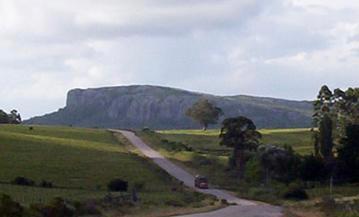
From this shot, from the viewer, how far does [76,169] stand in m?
90.9

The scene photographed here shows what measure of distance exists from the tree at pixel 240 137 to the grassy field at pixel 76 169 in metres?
9.44

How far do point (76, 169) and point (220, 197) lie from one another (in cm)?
2195

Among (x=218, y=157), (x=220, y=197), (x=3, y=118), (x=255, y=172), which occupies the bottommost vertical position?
(x=220, y=197)

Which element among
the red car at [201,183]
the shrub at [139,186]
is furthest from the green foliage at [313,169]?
the shrub at [139,186]

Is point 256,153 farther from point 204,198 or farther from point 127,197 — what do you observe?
point 127,197

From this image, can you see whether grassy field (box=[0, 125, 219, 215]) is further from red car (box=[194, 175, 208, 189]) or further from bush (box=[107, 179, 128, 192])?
red car (box=[194, 175, 208, 189])

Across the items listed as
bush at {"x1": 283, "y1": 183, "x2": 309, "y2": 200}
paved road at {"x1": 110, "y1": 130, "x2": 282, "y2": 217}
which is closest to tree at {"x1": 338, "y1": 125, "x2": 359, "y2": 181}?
paved road at {"x1": 110, "y1": 130, "x2": 282, "y2": 217}

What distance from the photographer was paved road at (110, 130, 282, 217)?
5550cm

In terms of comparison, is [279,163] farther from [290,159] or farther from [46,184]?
[46,184]

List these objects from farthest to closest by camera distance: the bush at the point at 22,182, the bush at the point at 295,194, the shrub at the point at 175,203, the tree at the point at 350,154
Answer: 1. the tree at the point at 350,154
2. the bush at the point at 22,182
3. the bush at the point at 295,194
4. the shrub at the point at 175,203

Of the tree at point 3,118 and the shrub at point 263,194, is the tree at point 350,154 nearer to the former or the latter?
the shrub at point 263,194

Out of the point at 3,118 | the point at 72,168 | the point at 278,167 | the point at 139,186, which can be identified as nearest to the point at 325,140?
the point at 278,167

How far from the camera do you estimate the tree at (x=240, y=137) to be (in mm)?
100656

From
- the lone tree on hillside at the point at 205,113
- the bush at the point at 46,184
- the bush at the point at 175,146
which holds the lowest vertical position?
the bush at the point at 46,184
